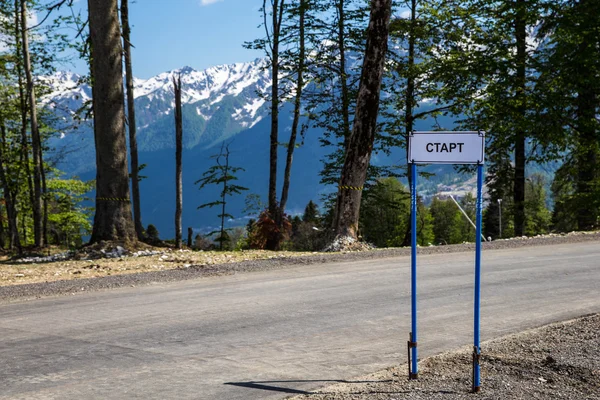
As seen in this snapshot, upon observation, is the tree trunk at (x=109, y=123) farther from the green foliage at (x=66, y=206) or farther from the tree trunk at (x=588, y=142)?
the green foliage at (x=66, y=206)

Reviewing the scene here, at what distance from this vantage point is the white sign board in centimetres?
496

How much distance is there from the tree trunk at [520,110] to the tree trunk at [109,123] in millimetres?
14958

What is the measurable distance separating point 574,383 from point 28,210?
42.9 meters

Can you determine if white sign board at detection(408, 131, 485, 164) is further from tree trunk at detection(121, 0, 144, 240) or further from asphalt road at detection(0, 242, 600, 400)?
tree trunk at detection(121, 0, 144, 240)

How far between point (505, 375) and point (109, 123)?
12311mm

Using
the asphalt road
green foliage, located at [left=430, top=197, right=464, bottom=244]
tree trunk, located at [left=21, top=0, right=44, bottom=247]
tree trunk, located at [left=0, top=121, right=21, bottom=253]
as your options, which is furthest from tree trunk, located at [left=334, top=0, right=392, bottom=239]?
green foliage, located at [left=430, top=197, right=464, bottom=244]

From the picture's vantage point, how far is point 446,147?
509 cm

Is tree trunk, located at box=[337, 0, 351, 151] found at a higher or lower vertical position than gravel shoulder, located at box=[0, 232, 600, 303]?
higher

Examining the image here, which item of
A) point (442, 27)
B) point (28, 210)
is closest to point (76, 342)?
point (442, 27)

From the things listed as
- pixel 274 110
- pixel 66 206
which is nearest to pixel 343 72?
pixel 274 110

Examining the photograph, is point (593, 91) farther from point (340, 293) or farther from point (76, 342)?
point (76, 342)

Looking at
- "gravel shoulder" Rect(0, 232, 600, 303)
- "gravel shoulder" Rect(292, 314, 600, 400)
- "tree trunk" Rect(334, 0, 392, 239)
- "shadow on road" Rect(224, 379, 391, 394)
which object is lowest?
"shadow on road" Rect(224, 379, 391, 394)

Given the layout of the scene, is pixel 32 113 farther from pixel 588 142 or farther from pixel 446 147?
pixel 446 147

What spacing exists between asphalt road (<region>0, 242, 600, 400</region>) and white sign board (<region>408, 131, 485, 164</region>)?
207 cm
